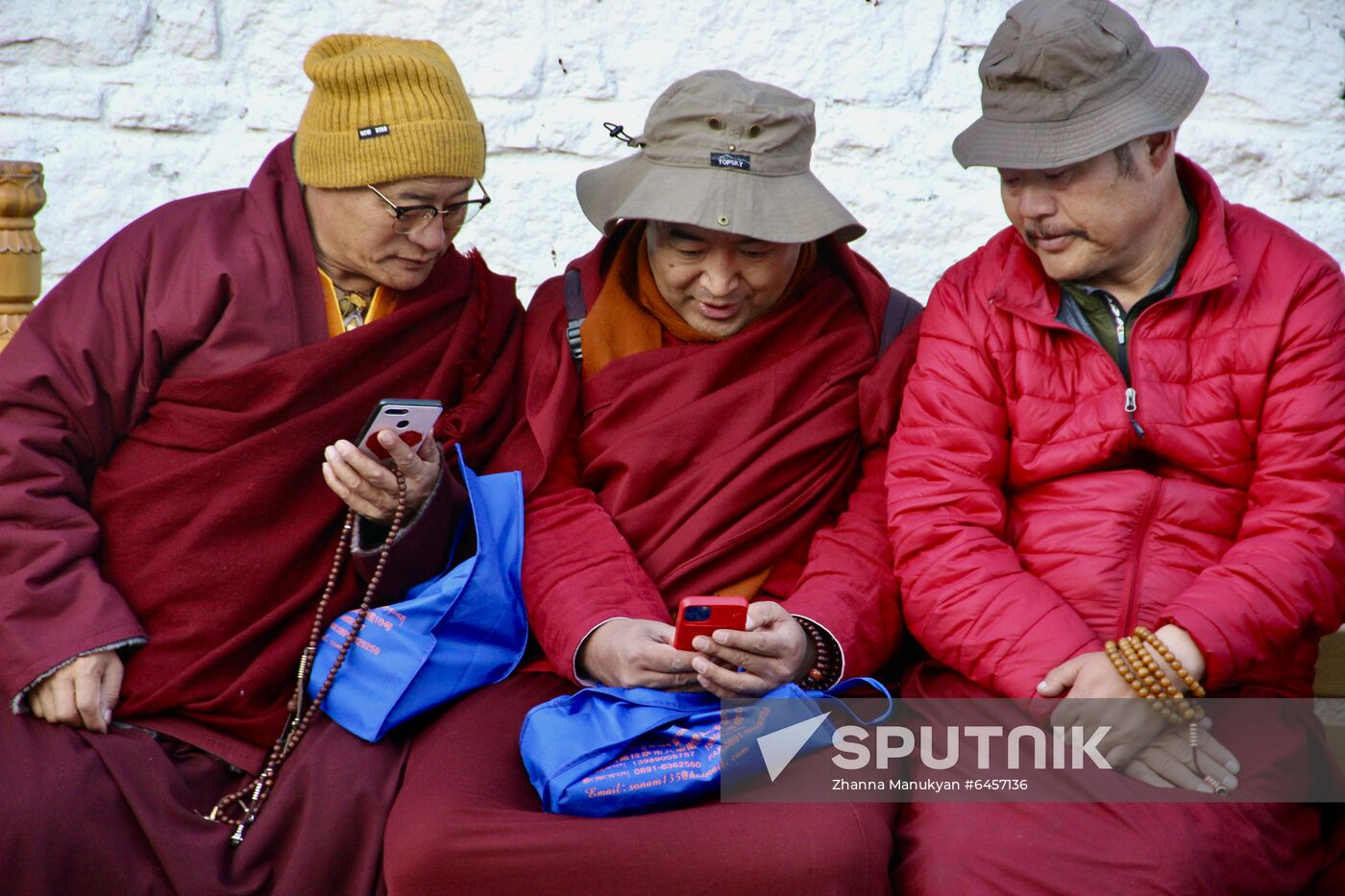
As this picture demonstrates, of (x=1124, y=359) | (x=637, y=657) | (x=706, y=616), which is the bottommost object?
(x=637, y=657)

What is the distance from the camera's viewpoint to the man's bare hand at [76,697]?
2584mm

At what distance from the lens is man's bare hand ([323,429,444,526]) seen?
2658 millimetres

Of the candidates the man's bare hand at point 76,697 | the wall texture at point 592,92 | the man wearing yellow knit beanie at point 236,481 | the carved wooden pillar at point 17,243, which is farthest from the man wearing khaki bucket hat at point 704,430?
the carved wooden pillar at point 17,243

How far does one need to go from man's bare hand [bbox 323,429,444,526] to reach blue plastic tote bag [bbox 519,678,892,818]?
0.46m

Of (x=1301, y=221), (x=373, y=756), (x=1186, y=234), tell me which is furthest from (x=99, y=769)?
(x=1301, y=221)

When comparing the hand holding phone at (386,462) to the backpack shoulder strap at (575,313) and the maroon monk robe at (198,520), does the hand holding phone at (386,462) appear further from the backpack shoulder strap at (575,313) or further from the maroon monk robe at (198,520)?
the backpack shoulder strap at (575,313)

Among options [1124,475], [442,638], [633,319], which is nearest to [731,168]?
[633,319]

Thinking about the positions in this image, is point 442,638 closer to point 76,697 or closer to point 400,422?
point 400,422

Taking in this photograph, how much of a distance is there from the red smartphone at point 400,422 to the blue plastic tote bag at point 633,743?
1.75 ft

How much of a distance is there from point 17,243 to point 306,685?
109 centimetres

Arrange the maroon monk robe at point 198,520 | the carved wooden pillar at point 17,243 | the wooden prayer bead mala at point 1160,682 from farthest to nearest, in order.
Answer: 1. the carved wooden pillar at point 17,243
2. the maroon monk robe at point 198,520
3. the wooden prayer bead mala at point 1160,682

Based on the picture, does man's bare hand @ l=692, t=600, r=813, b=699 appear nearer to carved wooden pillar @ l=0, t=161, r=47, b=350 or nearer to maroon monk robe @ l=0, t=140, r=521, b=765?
maroon monk robe @ l=0, t=140, r=521, b=765

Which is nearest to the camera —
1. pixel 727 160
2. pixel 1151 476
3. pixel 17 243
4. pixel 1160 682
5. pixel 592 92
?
pixel 1160 682

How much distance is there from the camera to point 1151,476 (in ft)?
8.64
